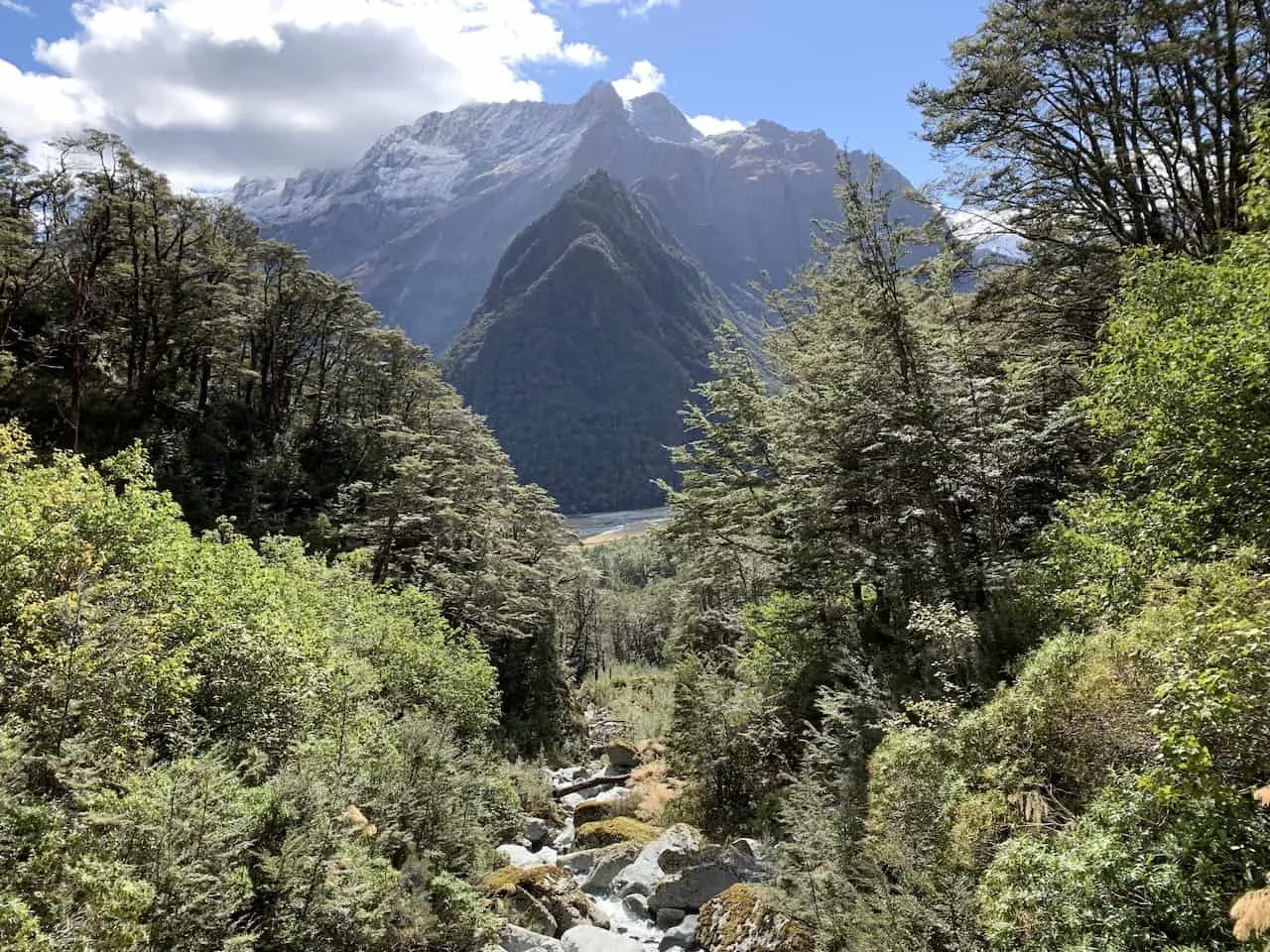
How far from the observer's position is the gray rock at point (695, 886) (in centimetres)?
1151

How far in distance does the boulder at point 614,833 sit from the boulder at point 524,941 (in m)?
5.21

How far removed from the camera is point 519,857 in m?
14.8

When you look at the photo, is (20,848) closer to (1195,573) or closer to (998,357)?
(1195,573)

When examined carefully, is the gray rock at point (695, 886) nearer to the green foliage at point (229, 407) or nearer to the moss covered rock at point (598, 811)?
the moss covered rock at point (598, 811)

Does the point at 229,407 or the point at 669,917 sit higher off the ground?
the point at 229,407

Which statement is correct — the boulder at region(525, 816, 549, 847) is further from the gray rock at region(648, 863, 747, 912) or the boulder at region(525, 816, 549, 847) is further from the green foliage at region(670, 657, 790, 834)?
the gray rock at region(648, 863, 747, 912)

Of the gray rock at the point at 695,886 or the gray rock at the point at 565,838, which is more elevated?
the gray rock at the point at 695,886

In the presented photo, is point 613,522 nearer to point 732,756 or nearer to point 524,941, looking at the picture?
point 732,756

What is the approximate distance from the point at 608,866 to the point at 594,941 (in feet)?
11.7

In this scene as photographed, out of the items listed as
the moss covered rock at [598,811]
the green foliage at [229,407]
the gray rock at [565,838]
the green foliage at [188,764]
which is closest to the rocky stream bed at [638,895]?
the gray rock at [565,838]

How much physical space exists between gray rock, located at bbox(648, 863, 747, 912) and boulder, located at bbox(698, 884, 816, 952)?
1.21 meters

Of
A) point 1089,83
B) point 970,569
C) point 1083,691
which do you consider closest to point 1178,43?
point 1089,83

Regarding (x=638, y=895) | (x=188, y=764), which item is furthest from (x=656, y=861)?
(x=188, y=764)

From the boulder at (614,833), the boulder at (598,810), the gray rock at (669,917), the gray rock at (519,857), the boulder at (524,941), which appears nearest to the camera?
the boulder at (524,941)
